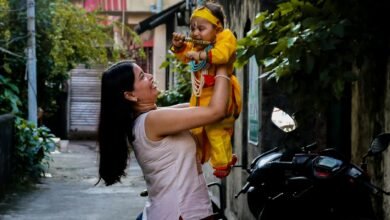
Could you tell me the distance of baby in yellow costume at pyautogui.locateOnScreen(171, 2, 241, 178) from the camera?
3.57 metres

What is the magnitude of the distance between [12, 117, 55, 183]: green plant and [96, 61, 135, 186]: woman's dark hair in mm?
10367

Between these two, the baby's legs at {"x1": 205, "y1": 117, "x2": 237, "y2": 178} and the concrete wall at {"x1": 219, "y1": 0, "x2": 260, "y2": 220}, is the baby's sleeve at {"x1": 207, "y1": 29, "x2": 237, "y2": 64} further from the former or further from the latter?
the concrete wall at {"x1": 219, "y1": 0, "x2": 260, "y2": 220}

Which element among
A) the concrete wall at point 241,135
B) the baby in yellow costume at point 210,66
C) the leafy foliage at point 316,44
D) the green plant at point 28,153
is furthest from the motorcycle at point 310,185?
the green plant at point 28,153

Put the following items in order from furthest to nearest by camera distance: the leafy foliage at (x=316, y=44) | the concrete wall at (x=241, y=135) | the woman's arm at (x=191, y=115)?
the concrete wall at (x=241, y=135), the leafy foliage at (x=316, y=44), the woman's arm at (x=191, y=115)

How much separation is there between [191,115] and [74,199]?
9.25 m

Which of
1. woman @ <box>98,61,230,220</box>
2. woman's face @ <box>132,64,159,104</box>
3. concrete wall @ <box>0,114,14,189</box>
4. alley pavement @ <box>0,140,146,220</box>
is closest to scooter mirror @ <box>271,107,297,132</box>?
woman @ <box>98,61,230,220</box>

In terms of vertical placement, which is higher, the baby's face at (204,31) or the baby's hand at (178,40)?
the baby's face at (204,31)

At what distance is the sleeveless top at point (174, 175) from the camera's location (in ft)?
11.7

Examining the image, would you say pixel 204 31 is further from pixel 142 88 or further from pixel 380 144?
Answer: pixel 380 144

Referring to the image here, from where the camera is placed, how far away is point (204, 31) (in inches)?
144

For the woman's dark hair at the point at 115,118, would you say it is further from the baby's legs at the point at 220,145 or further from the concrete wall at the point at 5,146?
the concrete wall at the point at 5,146

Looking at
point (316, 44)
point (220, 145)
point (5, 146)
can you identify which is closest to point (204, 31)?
point (220, 145)

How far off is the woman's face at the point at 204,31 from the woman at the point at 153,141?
190mm

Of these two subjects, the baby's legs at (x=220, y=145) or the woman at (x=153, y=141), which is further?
the baby's legs at (x=220, y=145)
